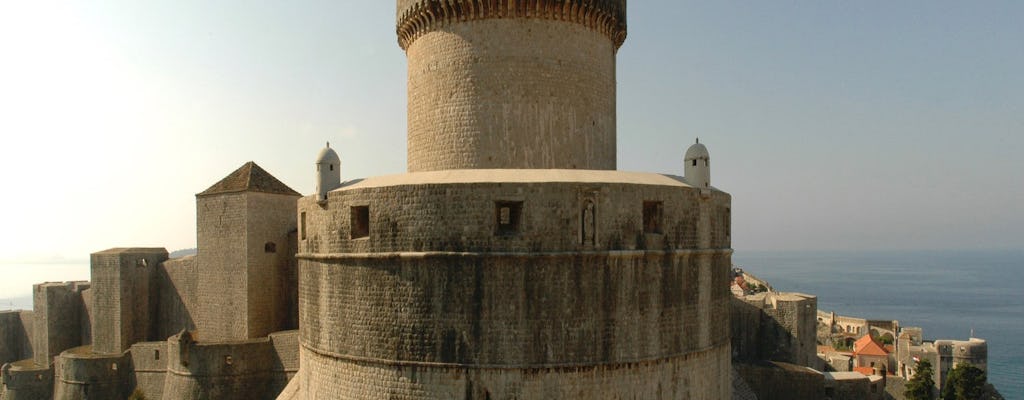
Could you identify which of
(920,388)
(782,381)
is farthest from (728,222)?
(920,388)

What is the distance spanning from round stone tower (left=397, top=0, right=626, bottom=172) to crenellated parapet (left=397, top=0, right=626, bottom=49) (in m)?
0.02

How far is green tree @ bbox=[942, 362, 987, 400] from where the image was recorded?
2578cm

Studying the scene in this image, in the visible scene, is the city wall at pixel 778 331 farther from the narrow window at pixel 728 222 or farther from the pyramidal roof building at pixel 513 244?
the pyramidal roof building at pixel 513 244

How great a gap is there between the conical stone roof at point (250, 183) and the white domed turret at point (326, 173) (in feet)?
25.7

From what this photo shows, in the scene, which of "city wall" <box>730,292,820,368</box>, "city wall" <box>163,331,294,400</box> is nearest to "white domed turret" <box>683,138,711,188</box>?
"city wall" <box>163,331,294,400</box>

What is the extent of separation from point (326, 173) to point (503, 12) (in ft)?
13.9

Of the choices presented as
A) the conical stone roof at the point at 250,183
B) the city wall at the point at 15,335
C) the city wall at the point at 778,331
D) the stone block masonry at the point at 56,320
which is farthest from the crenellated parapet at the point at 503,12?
the city wall at the point at 15,335

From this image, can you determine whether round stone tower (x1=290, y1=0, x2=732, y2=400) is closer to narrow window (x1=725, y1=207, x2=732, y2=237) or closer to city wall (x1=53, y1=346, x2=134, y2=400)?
narrow window (x1=725, y1=207, x2=732, y2=237)

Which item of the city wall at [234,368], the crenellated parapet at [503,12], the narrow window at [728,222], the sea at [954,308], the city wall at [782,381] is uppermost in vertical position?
the crenellated parapet at [503,12]

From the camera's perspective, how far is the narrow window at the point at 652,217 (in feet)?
30.3

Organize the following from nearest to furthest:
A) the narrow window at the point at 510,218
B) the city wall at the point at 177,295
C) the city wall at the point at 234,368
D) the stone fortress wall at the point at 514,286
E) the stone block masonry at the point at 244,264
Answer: the stone fortress wall at the point at 514,286
the narrow window at the point at 510,218
the city wall at the point at 234,368
the stone block masonry at the point at 244,264
the city wall at the point at 177,295

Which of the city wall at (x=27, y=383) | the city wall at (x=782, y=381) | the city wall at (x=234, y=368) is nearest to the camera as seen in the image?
the city wall at (x=234, y=368)

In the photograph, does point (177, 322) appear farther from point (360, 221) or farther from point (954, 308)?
point (954, 308)

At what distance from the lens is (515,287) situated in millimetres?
8344
